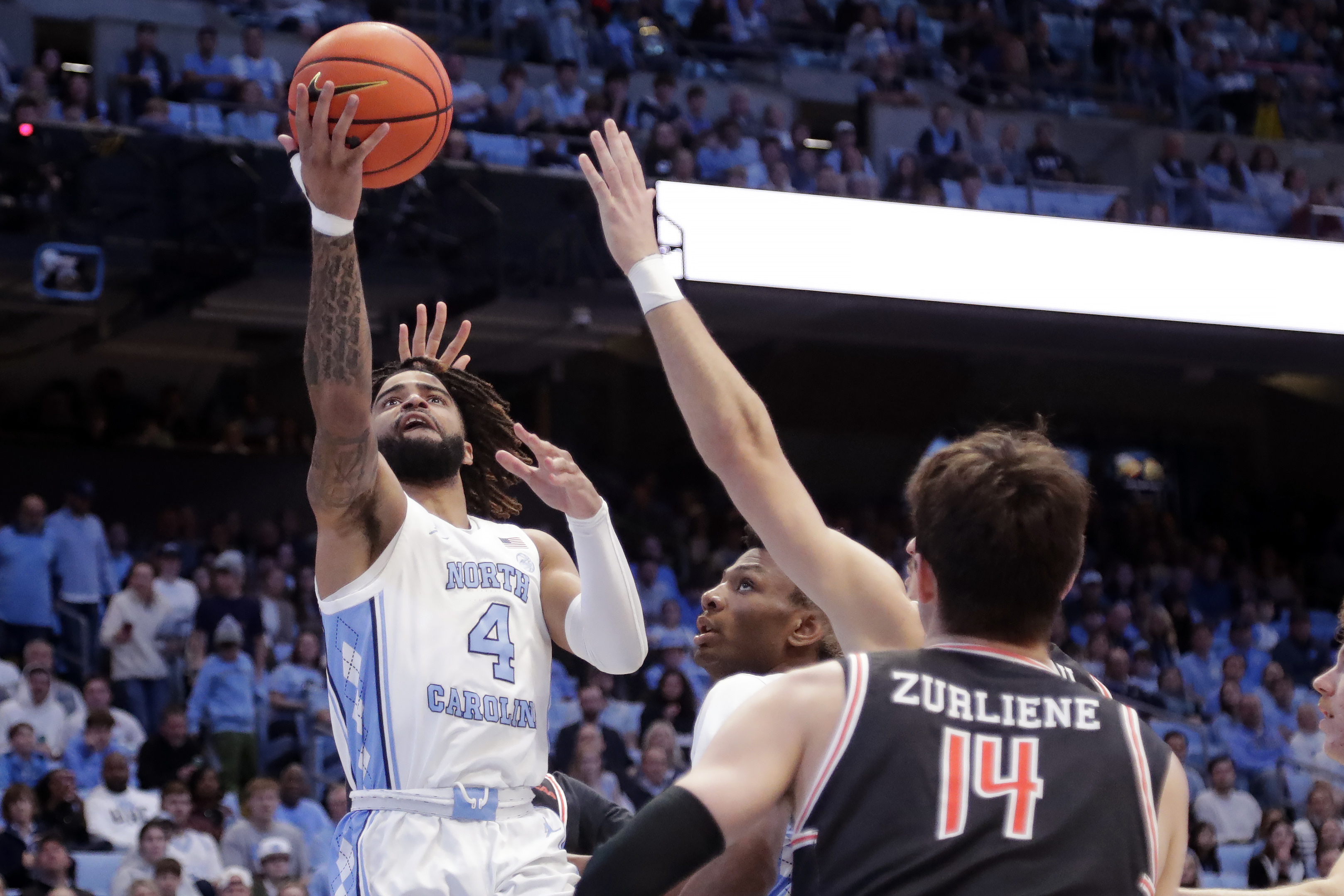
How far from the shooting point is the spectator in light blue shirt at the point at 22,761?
9.90m

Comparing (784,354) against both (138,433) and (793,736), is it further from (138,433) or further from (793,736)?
(793,736)

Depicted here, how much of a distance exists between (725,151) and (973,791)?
13.1 metres

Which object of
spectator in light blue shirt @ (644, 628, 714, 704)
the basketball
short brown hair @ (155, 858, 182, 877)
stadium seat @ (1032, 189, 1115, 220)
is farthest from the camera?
stadium seat @ (1032, 189, 1115, 220)

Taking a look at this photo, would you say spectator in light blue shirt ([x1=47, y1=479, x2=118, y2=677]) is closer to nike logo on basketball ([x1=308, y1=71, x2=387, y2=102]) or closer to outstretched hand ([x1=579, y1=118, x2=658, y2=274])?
nike logo on basketball ([x1=308, y1=71, x2=387, y2=102])

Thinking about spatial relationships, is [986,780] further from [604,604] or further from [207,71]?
[207,71]

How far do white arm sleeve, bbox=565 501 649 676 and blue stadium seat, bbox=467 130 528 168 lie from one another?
33.9 ft

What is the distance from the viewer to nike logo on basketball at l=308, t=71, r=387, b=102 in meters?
3.67

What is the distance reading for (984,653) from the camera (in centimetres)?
209

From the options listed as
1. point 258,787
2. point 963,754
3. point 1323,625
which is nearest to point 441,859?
point 963,754

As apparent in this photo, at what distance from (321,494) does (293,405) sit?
14.3 meters

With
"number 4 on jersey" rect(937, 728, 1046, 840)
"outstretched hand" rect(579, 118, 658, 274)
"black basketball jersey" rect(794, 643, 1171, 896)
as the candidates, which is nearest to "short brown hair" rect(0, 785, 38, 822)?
"outstretched hand" rect(579, 118, 658, 274)

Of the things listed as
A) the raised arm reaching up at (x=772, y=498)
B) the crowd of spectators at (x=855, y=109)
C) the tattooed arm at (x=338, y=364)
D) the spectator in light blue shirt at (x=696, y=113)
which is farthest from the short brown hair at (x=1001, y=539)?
the spectator in light blue shirt at (x=696, y=113)

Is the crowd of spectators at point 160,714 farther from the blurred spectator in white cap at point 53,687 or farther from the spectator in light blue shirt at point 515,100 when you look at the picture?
the spectator in light blue shirt at point 515,100

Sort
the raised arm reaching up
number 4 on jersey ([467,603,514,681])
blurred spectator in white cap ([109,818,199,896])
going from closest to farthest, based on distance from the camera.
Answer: the raised arm reaching up → number 4 on jersey ([467,603,514,681]) → blurred spectator in white cap ([109,818,199,896])
